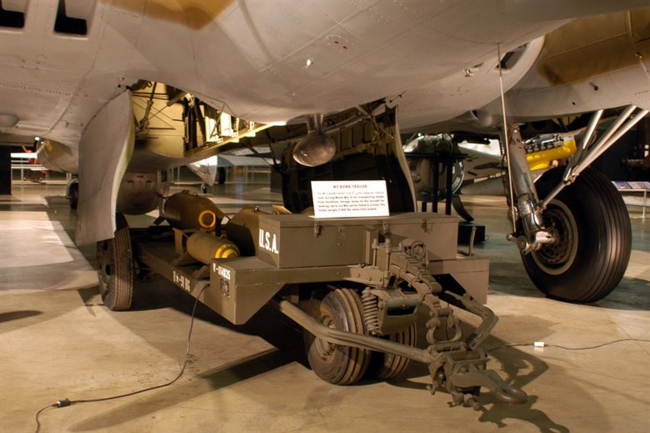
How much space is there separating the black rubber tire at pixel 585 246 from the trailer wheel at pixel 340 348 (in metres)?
3.45

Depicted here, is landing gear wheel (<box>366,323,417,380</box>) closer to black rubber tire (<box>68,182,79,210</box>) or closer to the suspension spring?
the suspension spring

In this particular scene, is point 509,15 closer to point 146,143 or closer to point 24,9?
point 24,9

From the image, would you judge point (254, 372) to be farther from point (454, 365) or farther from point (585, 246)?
point (585, 246)

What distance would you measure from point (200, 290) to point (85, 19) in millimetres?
1940

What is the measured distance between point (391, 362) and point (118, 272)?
112 inches

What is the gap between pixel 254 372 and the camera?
4266 millimetres

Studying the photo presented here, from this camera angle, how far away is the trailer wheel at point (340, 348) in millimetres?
3875

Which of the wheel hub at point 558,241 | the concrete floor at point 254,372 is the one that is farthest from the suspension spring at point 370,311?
the wheel hub at point 558,241

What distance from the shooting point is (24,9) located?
4062mm

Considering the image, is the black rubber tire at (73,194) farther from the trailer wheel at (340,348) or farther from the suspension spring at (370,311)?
the suspension spring at (370,311)

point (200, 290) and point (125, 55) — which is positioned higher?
point (125, 55)

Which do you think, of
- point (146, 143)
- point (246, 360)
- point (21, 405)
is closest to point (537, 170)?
point (146, 143)

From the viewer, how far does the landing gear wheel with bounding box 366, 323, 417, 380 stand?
4.04m

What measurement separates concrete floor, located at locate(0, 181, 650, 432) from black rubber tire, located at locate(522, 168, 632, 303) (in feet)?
0.78
